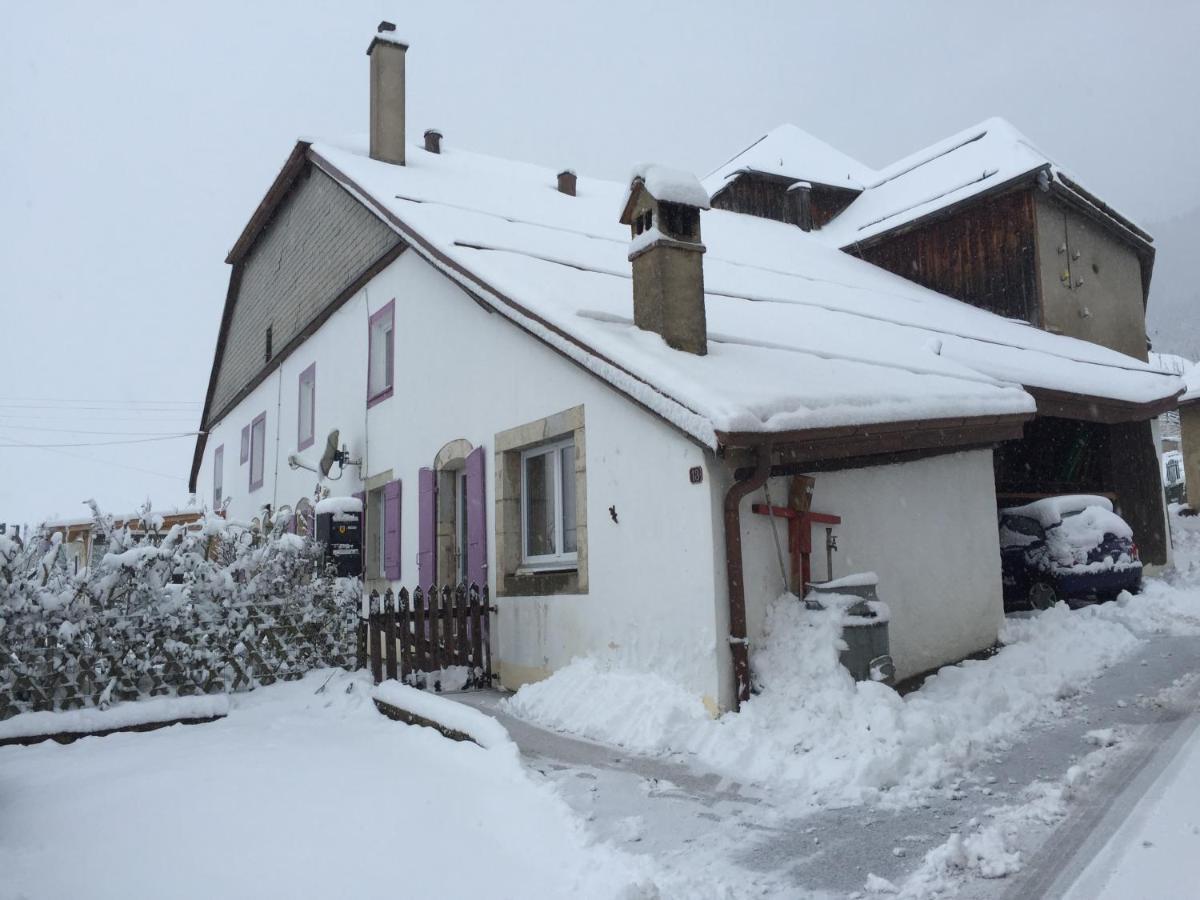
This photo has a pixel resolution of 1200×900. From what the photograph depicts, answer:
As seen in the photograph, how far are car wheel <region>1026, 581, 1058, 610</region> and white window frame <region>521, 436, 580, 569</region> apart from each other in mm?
5452

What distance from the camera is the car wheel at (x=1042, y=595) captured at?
995 centimetres

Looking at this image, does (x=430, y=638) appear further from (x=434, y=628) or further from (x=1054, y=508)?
(x=1054, y=508)

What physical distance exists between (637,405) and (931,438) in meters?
2.57

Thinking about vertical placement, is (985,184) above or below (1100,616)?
above

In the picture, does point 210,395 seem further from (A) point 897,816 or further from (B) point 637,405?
(A) point 897,816

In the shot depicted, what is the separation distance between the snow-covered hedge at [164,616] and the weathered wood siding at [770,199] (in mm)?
13491

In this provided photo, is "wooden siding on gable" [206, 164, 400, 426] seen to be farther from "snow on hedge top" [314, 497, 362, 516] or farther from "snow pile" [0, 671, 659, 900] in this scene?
"snow pile" [0, 671, 659, 900]

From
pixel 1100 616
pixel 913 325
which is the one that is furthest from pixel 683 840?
pixel 913 325

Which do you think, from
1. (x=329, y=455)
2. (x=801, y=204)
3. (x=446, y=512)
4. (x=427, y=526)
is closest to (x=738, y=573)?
(x=446, y=512)

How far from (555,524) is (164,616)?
3216mm

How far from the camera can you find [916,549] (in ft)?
25.2

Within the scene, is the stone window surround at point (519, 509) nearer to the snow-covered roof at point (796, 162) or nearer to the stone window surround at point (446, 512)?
the stone window surround at point (446, 512)

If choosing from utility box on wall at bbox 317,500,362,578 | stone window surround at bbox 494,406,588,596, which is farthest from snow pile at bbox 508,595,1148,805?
utility box on wall at bbox 317,500,362,578

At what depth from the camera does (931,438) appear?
24.3 feet
